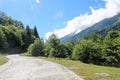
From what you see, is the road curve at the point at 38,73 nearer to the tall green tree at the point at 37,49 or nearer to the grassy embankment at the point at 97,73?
the grassy embankment at the point at 97,73

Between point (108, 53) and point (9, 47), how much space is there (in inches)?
3087

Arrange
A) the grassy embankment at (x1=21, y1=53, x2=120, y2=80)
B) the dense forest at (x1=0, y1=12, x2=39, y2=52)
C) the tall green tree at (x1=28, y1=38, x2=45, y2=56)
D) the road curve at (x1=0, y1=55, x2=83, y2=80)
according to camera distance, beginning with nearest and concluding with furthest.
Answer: the grassy embankment at (x1=21, y1=53, x2=120, y2=80)
the road curve at (x1=0, y1=55, x2=83, y2=80)
the tall green tree at (x1=28, y1=38, x2=45, y2=56)
the dense forest at (x1=0, y1=12, x2=39, y2=52)

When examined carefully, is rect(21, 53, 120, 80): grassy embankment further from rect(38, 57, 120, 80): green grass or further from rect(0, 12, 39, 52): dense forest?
rect(0, 12, 39, 52): dense forest

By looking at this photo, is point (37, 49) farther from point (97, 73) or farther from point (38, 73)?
point (97, 73)

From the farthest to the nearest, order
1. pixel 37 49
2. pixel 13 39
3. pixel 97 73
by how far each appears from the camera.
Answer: pixel 13 39
pixel 37 49
pixel 97 73

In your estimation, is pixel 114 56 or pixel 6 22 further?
pixel 6 22

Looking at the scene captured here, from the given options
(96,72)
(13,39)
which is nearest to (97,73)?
(96,72)

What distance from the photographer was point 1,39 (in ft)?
413

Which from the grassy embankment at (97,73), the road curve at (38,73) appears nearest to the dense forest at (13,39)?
the road curve at (38,73)

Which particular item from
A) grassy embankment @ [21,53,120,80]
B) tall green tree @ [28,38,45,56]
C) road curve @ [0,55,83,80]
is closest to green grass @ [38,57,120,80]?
grassy embankment @ [21,53,120,80]

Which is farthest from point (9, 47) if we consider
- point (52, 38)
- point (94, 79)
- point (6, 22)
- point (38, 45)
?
point (94, 79)

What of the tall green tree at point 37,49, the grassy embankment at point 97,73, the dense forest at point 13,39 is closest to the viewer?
the grassy embankment at point 97,73

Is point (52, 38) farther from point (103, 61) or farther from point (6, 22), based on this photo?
point (6, 22)

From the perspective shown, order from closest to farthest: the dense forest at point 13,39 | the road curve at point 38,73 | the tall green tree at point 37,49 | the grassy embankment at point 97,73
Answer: the grassy embankment at point 97,73 → the road curve at point 38,73 → the tall green tree at point 37,49 → the dense forest at point 13,39
